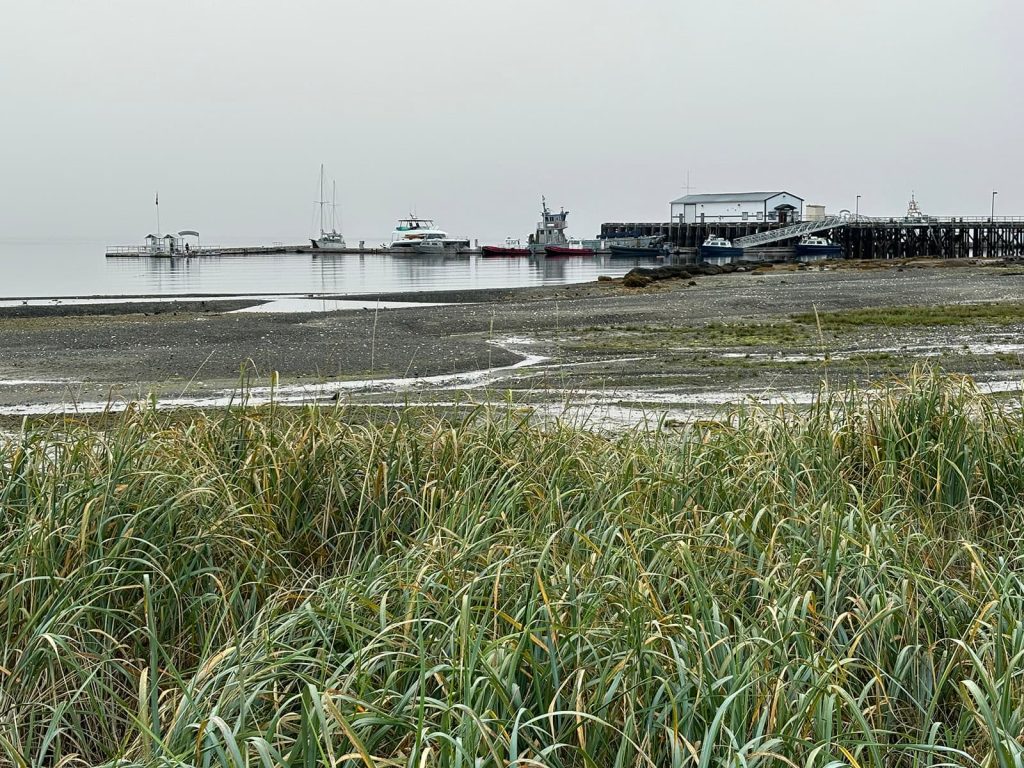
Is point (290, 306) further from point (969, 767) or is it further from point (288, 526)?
point (969, 767)

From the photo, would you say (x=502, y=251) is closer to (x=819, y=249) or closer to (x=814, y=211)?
(x=814, y=211)

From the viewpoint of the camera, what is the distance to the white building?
363 feet

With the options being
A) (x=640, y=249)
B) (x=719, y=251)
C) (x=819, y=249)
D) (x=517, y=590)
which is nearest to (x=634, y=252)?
(x=640, y=249)

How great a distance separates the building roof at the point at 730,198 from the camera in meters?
111

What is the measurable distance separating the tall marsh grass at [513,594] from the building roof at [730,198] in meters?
108

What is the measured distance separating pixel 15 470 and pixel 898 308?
2344 cm

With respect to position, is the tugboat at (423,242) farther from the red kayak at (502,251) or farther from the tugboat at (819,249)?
the tugboat at (819,249)

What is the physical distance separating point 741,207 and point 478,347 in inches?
3849

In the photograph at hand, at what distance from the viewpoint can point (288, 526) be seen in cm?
562

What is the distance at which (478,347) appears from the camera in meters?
19.5

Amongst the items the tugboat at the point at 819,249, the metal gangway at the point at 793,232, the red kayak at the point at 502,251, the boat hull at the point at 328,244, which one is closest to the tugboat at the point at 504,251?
the red kayak at the point at 502,251

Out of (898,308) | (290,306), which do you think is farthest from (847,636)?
(290,306)

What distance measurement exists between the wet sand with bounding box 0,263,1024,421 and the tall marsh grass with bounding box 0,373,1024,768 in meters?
1.69

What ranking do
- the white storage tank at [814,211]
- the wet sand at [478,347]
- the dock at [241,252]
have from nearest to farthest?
the wet sand at [478,347]
the white storage tank at [814,211]
the dock at [241,252]
